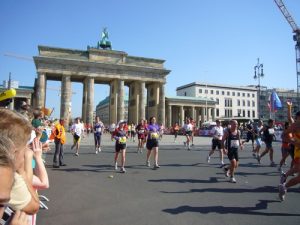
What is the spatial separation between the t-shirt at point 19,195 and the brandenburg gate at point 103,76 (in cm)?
6002

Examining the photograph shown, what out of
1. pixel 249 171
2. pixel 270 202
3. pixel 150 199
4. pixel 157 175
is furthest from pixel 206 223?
pixel 249 171

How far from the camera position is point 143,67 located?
221 feet

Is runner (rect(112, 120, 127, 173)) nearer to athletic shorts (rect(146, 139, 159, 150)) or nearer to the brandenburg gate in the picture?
athletic shorts (rect(146, 139, 159, 150))

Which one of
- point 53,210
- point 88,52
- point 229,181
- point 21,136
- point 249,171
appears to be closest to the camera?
point 21,136

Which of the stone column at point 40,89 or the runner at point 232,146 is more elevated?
the stone column at point 40,89

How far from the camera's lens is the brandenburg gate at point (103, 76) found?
60.4m

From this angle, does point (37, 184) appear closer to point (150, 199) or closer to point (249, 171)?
point (150, 199)

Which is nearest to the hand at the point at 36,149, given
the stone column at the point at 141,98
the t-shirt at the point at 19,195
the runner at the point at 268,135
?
the t-shirt at the point at 19,195

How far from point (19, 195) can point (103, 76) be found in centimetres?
6401

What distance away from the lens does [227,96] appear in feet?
417

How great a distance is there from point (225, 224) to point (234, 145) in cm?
462

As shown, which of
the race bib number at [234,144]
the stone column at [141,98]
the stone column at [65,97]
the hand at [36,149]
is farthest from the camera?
the stone column at [141,98]

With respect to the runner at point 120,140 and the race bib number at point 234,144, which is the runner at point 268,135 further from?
the runner at point 120,140

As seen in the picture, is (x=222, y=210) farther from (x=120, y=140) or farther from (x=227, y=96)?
(x=227, y=96)
